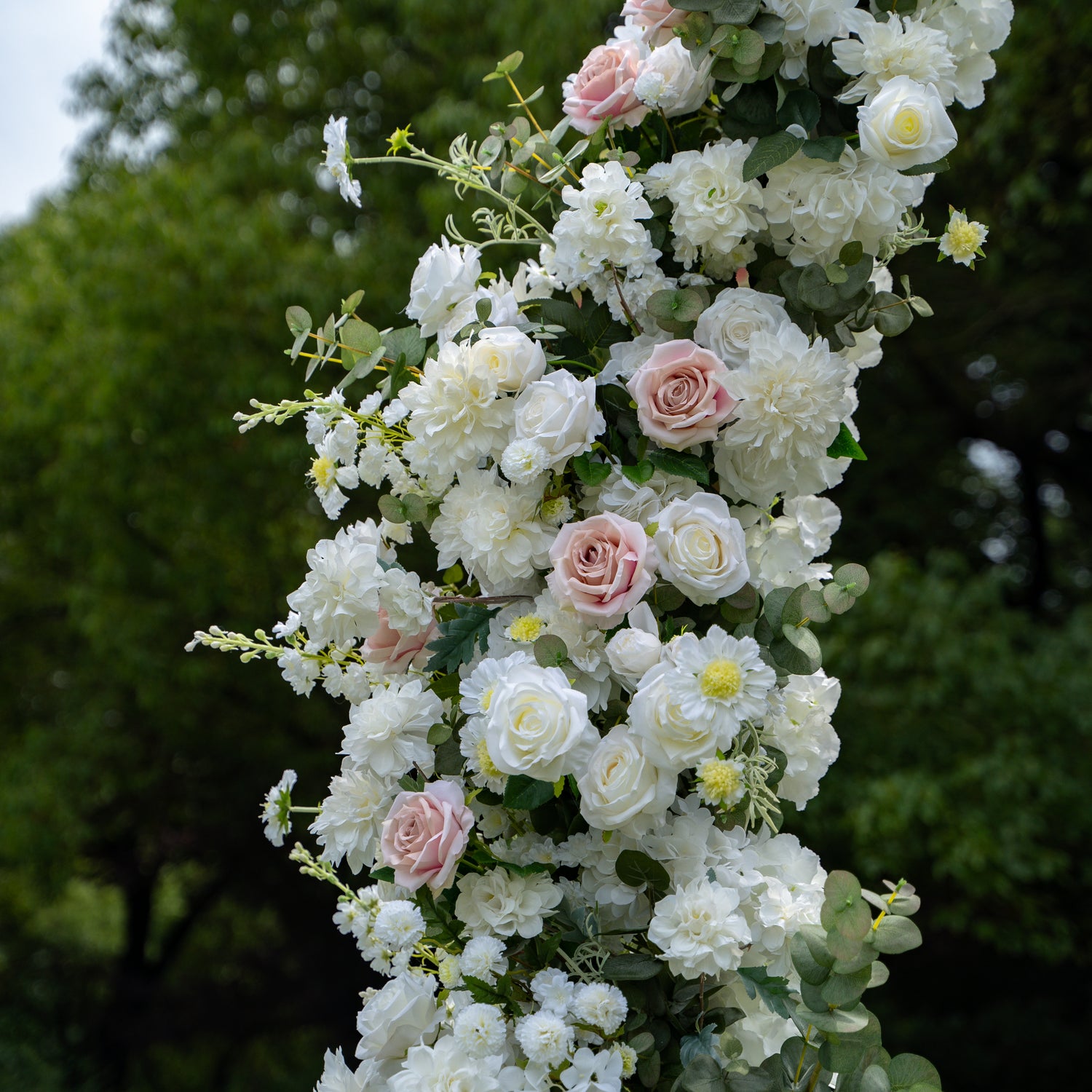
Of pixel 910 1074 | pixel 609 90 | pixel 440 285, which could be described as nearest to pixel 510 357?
pixel 440 285

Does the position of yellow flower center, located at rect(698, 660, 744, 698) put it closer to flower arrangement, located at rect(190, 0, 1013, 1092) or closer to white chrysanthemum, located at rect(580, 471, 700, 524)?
flower arrangement, located at rect(190, 0, 1013, 1092)

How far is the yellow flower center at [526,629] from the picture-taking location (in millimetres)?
1181

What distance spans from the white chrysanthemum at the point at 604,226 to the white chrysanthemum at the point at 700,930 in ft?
2.27

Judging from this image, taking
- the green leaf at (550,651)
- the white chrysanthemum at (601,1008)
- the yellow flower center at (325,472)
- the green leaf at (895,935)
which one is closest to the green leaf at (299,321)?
the yellow flower center at (325,472)

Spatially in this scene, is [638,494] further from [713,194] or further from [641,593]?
[713,194]

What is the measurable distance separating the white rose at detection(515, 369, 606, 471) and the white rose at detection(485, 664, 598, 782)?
9.6 inches

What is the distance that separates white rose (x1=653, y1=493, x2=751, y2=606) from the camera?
1111 mm

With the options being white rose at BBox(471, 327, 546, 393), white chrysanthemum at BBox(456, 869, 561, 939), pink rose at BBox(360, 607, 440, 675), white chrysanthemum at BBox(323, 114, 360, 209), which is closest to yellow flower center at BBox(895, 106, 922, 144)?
white rose at BBox(471, 327, 546, 393)

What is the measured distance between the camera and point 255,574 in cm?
551

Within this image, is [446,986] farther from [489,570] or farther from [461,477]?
[461,477]

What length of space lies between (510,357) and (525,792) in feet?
1.54

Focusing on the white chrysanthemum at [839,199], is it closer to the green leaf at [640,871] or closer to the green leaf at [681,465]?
the green leaf at [681,465]

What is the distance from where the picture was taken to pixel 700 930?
42.1 inches

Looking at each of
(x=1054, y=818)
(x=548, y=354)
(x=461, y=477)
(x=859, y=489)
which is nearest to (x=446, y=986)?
(x=461, y=477)
